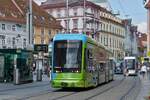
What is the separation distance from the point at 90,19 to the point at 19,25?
30375 millimetres

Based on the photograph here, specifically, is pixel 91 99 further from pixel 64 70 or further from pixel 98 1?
pixel 98 1

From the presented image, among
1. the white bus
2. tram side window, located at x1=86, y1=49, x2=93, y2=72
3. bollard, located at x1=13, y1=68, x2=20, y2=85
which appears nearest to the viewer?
tram side window, located at x1=86, y1=49, x2=93, y2=72

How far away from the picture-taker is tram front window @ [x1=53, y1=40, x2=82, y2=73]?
98.4ft

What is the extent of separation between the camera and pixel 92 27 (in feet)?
397

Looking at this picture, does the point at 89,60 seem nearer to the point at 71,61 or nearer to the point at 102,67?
the point at 71,61

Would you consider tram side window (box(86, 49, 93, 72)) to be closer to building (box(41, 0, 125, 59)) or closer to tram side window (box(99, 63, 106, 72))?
tram side window (box(99, 63, 106, 72))

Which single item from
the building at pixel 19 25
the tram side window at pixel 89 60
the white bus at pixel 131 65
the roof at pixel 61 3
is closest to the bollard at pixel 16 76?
the tram side window at pixel 89 60

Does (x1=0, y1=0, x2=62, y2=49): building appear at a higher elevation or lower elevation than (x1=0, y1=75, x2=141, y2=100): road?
higher

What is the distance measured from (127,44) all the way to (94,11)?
1771 inches

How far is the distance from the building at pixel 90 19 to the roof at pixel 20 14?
16.6 ft

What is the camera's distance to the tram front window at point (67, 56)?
30000mm

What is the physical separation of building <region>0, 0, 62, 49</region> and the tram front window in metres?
51.9

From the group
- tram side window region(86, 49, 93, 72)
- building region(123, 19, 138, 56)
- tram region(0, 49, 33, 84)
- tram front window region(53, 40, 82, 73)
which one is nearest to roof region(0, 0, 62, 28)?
tram region(0, 49, 33, 84)

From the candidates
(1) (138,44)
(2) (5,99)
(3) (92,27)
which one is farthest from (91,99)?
(1) (138,44)
